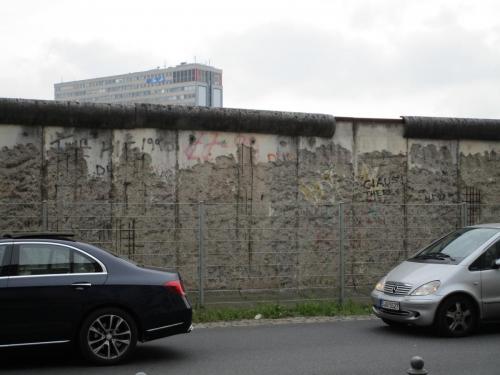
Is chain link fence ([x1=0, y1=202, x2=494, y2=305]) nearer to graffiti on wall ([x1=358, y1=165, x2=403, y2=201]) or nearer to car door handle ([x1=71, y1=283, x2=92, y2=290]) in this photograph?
graffiti on wall ([x1=358, y1=165, x2=403, y2=201])

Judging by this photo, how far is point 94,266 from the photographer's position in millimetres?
8758

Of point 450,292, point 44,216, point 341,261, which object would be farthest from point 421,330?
point 44,216

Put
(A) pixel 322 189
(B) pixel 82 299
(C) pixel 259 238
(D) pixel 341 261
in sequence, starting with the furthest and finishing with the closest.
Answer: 1. (A) pixel 322 189
2. (C) pixel 259 238
3. (D) pixel 341 261
4. (B) pixel 82 299

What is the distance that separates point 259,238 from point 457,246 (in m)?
4.41

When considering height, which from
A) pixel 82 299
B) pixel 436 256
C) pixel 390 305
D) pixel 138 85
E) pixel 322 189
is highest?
pixel 138 85

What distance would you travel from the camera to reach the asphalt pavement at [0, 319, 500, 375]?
8.45m

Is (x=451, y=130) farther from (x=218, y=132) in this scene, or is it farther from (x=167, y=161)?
(x=167, y=161)

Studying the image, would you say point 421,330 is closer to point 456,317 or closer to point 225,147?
point 456,317

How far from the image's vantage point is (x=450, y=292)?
1052cm

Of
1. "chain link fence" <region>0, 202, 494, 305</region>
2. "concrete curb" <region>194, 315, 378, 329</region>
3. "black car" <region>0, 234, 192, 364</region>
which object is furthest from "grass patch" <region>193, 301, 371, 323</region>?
"black car" <region>0, 234, 192, 364</region>

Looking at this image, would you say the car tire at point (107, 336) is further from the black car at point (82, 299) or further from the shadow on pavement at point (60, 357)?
the shadow on pavement at point (60, 357)

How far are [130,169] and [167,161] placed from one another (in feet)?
2.40

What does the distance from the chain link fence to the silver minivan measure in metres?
2.88

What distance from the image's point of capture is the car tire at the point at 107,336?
334 inches
